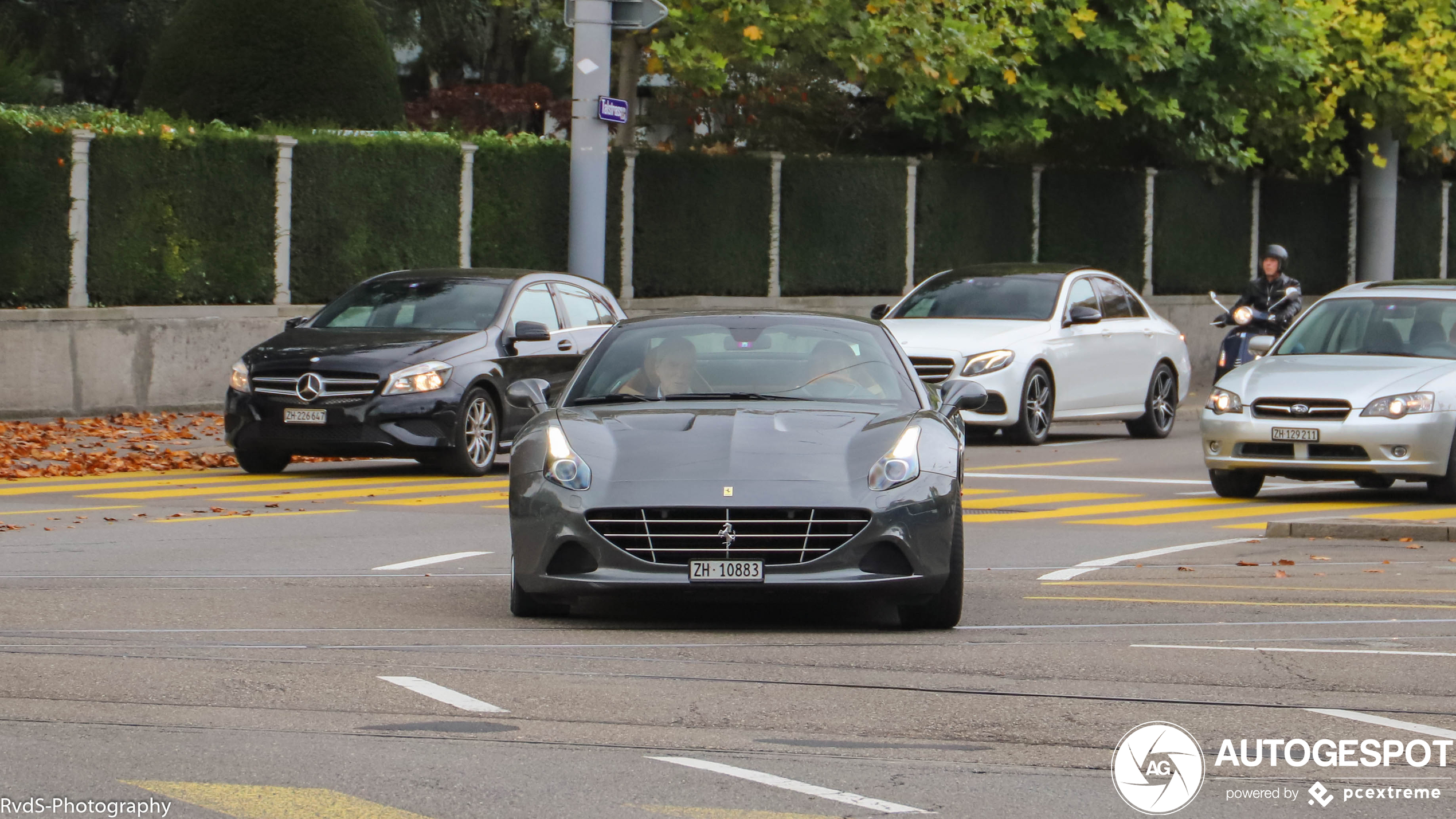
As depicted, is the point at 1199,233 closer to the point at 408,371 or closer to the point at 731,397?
the point at 408,371

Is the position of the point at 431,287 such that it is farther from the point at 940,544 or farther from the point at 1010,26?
the point at 1010,26

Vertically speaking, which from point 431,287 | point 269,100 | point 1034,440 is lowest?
point 1034,440

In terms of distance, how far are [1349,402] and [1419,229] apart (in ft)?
96.9

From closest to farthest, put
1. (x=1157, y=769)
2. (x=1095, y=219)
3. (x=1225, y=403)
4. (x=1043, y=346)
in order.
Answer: (x=1157, y=769) → (x=1225, y=403) → (x=1043, y=346) → (x=1095, y=219)

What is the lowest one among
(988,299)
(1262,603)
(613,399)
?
(1262,603)

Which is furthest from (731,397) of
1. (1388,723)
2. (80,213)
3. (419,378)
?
(80,213)

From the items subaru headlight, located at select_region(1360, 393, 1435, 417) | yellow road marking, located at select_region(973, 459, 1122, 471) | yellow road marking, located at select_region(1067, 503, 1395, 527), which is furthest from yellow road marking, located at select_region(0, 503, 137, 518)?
subaru headlight, located at select_region(1360, 393, 1435, 417)

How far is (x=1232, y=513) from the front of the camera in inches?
611

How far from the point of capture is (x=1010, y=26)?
28.4 m

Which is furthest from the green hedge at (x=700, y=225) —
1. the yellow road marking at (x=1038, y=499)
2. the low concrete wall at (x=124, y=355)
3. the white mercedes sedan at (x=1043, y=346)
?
the yellow road marking at (x=1038, y=499)

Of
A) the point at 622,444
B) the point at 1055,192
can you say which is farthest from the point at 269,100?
the point at 622,444

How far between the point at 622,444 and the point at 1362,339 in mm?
9023

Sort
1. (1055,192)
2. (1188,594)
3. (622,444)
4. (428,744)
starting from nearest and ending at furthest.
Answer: (428,744)
(622,444)
(1188,594)
(1055,192)

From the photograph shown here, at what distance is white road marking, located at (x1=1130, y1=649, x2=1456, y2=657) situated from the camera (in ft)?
29.0
